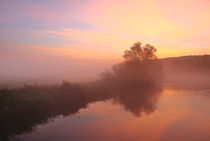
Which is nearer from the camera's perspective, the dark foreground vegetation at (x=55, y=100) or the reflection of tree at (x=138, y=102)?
the dark foreground vegetation at (x=55, y=100)

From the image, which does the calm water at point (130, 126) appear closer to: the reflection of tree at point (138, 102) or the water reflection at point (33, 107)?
the reflection of tree at point (138, 102)

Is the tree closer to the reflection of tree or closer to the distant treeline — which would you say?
the reflection of tree

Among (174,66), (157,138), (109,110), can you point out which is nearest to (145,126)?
(157,138)

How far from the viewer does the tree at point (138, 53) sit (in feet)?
111

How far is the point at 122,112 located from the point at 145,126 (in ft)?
11.1

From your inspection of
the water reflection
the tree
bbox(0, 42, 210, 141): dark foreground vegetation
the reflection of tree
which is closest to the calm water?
the reflection of tree

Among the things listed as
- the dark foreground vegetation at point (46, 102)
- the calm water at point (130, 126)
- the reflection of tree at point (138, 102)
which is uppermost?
the dark foreground vegetation at point (46, 102)

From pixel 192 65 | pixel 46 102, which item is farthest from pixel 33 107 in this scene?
pixel 192 65

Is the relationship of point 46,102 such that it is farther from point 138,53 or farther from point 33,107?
point 138,53

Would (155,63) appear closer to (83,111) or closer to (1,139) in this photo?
(83,111)

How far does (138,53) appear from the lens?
113ft

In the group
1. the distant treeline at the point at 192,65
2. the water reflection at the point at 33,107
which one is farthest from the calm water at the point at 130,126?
the distant treeline at the point at 192,65

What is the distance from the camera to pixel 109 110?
13359 mm

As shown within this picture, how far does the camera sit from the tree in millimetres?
33875
